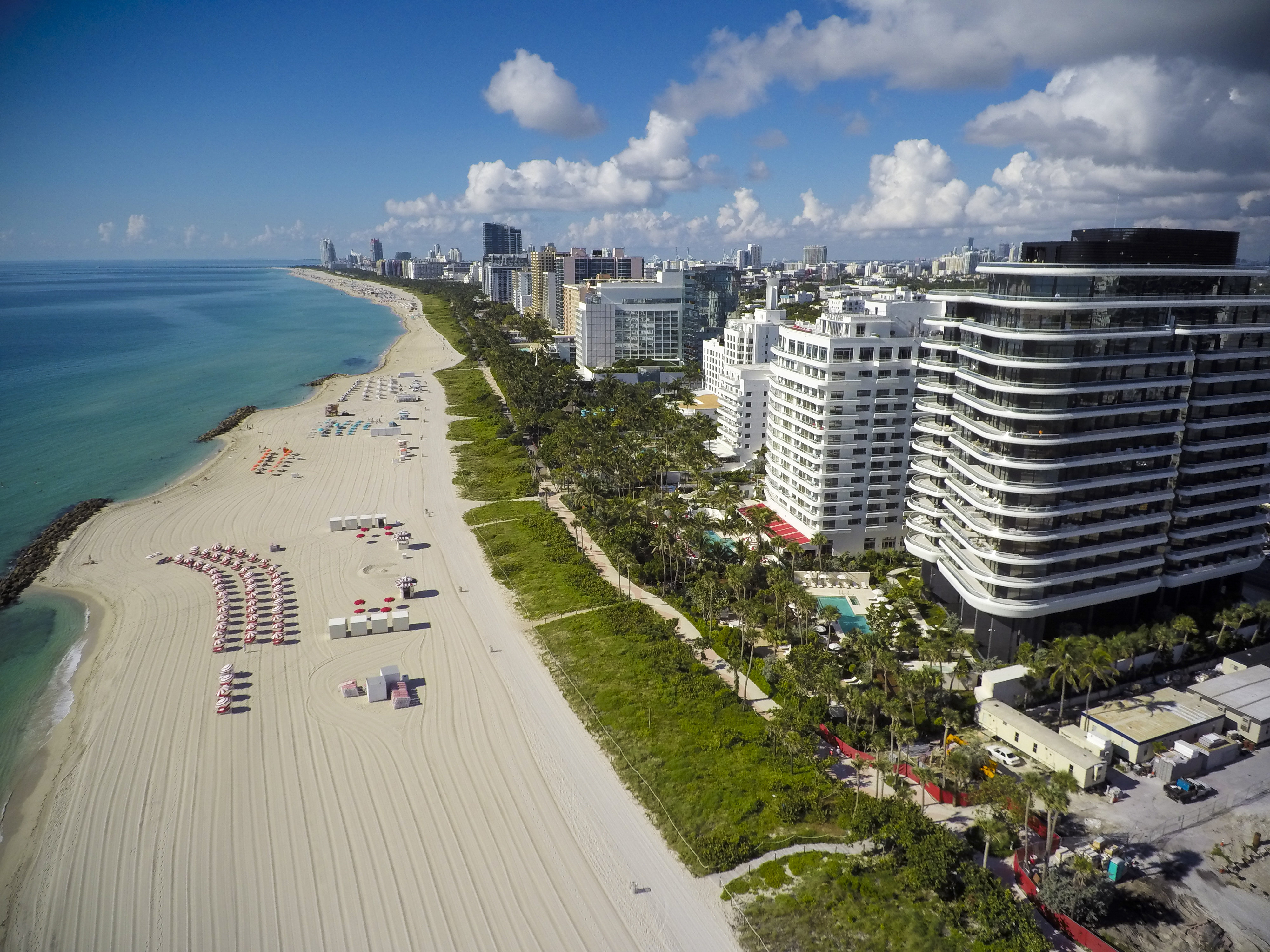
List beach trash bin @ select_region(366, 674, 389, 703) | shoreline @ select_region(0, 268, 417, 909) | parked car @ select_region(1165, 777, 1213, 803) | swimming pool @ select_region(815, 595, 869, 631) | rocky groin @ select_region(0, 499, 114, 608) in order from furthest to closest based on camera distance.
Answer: rocky groin @ select_region(0, 499, 114, 608) < swimming pool @ select_region(815, 595, 869, 631) < beach trash bin @ select_region(366, 674, 389, 703) < shoreline @ select_region(0, 268, 417, 909) < parked car @ select_region(1165, 777, 1213, 803)

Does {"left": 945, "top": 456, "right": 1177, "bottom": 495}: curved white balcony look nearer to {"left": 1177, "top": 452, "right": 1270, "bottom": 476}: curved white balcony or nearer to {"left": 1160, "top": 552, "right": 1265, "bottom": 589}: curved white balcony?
{"left": 1177, "top": 452, "right": 1270, "bottom": 476}: curved white balcony

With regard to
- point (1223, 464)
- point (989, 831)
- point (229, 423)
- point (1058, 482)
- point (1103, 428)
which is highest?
point (1103, 428)

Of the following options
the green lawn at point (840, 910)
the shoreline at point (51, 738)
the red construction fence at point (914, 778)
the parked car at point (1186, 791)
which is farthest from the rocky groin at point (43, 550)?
the parked car at point (1186, 791)

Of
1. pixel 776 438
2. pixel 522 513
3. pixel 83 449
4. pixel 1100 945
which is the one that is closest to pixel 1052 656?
pixel 1100 945

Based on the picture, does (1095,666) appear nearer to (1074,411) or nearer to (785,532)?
(1074,411)

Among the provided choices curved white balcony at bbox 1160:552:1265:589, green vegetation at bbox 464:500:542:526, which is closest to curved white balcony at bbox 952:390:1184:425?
curved white balcony at bbox 1160:552:1265:589

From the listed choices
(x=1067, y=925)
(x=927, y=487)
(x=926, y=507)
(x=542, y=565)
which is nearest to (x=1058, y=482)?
(x=927, y=487)

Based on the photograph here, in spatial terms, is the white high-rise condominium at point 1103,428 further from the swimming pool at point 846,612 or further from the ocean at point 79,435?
the ocean at point 79,435
